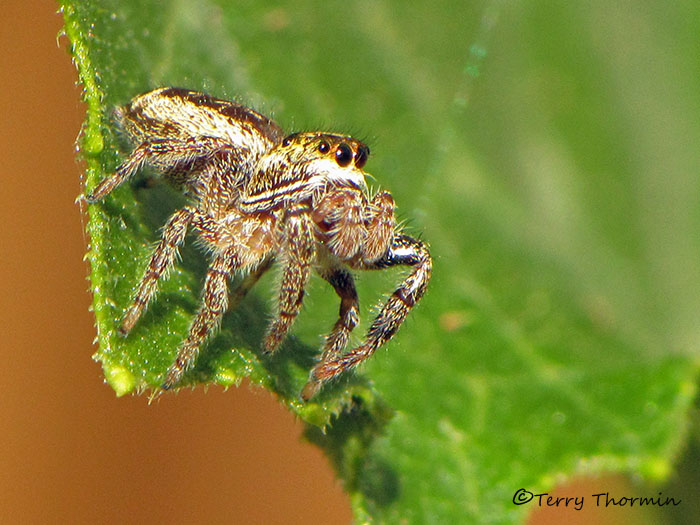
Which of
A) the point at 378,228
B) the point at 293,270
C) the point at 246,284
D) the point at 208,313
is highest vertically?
the point at 378,228

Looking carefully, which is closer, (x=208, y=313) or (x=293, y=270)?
(x=208, y=313)

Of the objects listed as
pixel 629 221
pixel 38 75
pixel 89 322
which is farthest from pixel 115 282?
pixel 38 75

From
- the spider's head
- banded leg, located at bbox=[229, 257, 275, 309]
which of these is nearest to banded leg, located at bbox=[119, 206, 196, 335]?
banded leg, located at bbox=[229, 257, 275, 309]

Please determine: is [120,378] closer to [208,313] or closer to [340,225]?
[208,313]

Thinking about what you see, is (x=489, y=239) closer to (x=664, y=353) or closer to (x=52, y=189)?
(x=664, y=353)

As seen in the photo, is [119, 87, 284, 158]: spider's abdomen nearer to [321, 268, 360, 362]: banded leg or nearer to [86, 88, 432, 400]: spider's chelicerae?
[86, 88, 432, 400]: spider's chelicerae

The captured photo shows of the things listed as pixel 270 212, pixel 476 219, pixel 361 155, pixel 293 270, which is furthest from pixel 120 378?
pixel 476 219
